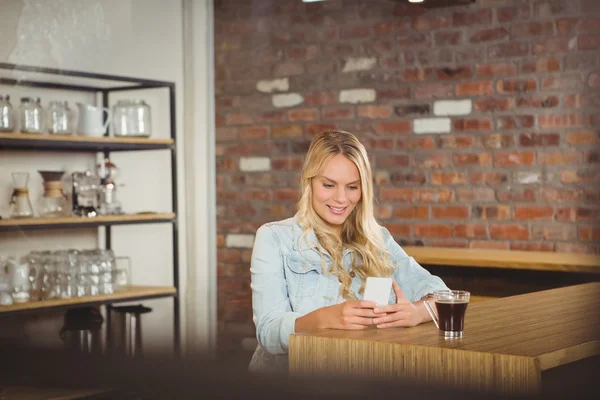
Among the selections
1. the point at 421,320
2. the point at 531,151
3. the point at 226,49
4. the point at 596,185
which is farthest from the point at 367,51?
the point at 421,320

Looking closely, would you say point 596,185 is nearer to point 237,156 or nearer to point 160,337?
point 237,156

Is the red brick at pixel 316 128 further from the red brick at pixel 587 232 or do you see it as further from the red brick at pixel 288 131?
the red brick at pixel 587 232

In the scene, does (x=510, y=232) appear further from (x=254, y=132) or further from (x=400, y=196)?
(x=254, y=132)

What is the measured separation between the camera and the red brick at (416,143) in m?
2.23

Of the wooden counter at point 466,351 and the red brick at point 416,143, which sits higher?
the red brick at point 416,143

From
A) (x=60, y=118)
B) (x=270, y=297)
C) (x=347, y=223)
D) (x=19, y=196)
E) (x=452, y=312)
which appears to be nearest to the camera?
(x=452, y=312)

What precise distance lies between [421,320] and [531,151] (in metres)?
0.83

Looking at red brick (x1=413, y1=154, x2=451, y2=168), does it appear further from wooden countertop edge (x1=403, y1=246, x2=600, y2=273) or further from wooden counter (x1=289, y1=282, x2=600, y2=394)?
wooden counter (x1=289, y1=282, x2=600, y2=394)

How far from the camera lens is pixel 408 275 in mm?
1853

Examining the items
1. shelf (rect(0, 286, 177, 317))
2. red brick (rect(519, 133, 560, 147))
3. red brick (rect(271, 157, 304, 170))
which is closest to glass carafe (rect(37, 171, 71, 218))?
shelf (rect(0, 286, 177, 317))

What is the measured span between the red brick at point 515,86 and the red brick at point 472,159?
170 millimetres

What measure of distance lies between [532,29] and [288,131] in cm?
62

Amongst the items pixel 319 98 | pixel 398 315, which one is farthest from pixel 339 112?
pixel 398 315

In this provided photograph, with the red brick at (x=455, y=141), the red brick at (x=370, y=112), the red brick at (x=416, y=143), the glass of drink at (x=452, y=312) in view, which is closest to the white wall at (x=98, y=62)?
the red brick at (x=370, y=112)
